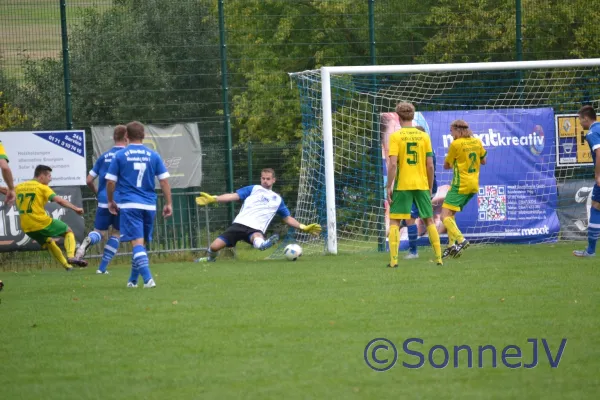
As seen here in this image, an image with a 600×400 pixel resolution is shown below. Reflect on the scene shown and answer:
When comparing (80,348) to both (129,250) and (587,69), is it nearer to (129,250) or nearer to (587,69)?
(129,250)

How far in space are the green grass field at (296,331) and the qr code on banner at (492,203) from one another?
4232mm

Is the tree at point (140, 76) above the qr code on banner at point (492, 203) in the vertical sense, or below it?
above

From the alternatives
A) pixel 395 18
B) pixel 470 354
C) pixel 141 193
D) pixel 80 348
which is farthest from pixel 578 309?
pixel 395 18

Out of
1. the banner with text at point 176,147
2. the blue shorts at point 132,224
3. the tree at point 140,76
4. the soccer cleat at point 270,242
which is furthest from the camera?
the tree at point 140,76

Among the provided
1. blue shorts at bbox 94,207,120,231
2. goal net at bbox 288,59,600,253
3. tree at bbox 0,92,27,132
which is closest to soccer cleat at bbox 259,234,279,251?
goal net at bbox 288,59,600,253

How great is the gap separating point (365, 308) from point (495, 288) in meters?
1.85

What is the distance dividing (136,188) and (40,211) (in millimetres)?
3806

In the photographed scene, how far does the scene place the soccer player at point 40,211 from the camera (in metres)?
13.4

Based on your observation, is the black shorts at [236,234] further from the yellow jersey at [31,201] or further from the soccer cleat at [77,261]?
the yellow jersey at [31,201]

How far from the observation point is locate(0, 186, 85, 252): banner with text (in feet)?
48.7

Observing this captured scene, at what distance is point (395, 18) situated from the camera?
19.6m

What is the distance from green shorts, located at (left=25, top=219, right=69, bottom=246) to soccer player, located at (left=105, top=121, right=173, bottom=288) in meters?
3.58

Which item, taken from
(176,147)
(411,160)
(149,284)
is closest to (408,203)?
(411,160)
